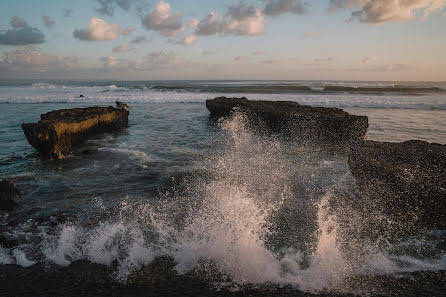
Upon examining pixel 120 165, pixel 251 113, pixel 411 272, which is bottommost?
pixel 411 272

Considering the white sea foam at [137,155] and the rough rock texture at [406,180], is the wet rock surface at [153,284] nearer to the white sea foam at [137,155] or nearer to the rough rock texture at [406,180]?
the rough rock texture at [406,180]

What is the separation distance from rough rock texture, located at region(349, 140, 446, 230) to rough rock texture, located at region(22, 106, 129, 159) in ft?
27.8

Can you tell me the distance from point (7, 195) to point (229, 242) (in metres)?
4.67

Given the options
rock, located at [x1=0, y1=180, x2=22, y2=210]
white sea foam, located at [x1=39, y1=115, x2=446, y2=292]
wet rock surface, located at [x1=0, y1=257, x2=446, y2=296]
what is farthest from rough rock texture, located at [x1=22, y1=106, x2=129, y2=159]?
wet rock surface, located at [x1=0, y1=257, x2=446, y2=296]

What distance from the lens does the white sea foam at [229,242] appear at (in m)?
3.68

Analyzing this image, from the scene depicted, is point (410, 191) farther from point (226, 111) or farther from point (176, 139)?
point (226, 111)

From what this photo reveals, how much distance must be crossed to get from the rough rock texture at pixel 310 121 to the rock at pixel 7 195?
9529 mm

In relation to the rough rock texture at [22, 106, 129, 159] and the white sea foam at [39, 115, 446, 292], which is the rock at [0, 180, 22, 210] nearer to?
the white sea foam at [39, 115, 446, 292]

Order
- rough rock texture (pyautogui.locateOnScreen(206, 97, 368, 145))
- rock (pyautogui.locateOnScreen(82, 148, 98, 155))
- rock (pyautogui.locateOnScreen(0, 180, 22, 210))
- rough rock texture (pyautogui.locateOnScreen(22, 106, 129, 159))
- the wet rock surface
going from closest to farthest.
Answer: the wet rock surface → rock (pyautogui.locateOnScreen(0, 180, 22, 210)) → rough rock texture (pyautogui.locateOnScreen(22, 106, 129, 159)) → rock (pyautogui.locateOnScreen(82, 148, 98, 155)) → rough rock texture (pyautogui.locateOnScreen(206, 97, 368, 145))

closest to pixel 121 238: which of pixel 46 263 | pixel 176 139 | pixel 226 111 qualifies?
pixel 46 263

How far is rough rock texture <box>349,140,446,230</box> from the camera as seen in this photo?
4625mm

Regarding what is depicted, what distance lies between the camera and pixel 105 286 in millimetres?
3381

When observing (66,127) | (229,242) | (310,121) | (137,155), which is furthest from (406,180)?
(66,127)

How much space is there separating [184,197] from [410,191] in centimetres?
423
